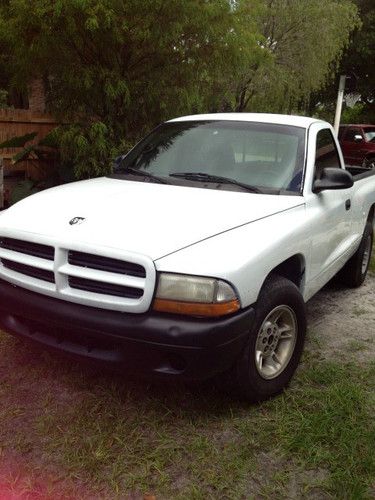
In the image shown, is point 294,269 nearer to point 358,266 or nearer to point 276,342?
point 276,342

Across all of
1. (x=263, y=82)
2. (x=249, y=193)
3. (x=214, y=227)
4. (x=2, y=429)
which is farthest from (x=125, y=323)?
(x=263, y=82)

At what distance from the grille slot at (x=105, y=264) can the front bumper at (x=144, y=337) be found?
0.66ft

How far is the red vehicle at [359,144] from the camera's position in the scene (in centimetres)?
1435

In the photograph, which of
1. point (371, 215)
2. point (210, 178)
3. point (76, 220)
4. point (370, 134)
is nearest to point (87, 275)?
point (76, 220)

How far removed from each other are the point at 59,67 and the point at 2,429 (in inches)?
226

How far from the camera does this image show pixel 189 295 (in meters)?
2.43

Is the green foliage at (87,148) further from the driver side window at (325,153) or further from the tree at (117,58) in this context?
the driver side window at (325,153)

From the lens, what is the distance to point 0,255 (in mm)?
2906

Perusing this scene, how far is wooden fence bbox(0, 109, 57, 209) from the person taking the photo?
7.79 meters

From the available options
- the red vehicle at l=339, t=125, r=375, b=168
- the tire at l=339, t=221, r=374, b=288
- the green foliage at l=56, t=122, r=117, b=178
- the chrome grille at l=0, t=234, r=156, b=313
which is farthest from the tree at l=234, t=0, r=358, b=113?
the chrome grille at l=0, t=234, r=156, b=313

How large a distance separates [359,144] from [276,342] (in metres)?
12.8

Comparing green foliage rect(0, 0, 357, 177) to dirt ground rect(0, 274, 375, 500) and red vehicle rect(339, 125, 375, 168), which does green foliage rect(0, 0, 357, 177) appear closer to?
dirt ground rect(0, 274, 375, 500)

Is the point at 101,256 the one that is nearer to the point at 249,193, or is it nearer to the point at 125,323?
the point at 125,323

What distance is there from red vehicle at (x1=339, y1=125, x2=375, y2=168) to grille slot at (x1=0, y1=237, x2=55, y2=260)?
41.7 ft
